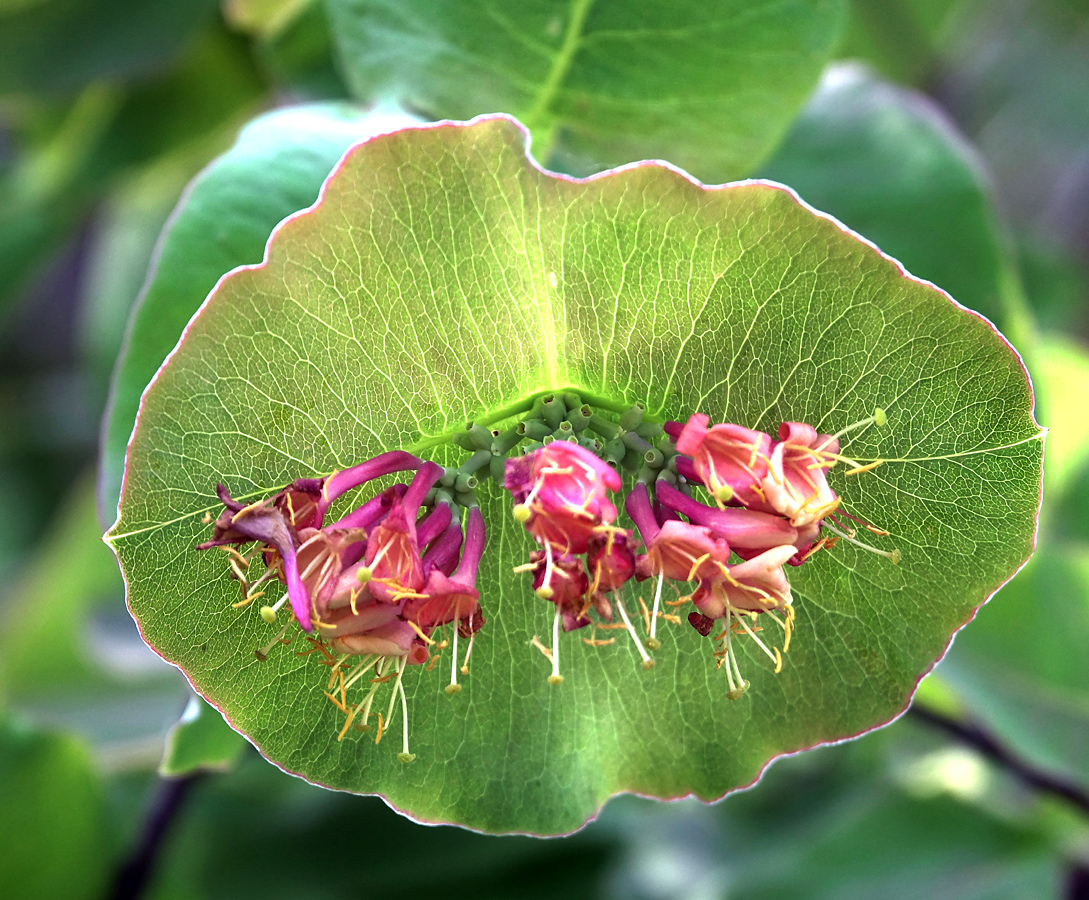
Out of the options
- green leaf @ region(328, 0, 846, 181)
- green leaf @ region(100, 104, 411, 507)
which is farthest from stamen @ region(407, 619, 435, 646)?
green leaf @ region(328, 0, 846, 181)

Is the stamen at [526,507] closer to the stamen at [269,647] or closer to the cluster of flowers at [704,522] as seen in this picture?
the cluster of flowers at [704,522]

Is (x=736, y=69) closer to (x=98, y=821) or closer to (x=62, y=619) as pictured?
(x=98, y=821)

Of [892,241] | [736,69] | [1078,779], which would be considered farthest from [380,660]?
[1078,779]

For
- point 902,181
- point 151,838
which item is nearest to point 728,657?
point 902,181

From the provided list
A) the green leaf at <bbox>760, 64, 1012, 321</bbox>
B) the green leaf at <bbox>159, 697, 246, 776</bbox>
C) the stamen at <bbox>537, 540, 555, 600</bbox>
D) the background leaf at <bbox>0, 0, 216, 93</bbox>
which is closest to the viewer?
the stamen at <bbox>537, 540, 555, 600</bbox>

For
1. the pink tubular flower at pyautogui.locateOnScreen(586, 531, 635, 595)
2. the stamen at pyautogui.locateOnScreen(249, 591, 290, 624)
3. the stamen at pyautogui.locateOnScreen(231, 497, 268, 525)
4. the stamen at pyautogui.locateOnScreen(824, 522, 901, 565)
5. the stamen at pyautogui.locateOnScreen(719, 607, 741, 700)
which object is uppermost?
the stamen at pyautogui.locateOnScreen(231, 497, 268, 525)

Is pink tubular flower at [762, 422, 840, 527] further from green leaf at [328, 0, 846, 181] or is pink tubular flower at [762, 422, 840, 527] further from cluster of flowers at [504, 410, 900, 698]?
green leaf at [328, 0, 846, 181]
